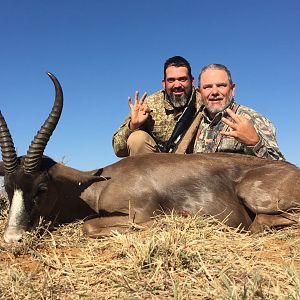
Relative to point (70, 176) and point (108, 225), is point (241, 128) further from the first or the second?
point (70, 176)

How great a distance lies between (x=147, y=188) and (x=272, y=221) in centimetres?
151

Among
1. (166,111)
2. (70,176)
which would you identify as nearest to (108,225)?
(70,176)

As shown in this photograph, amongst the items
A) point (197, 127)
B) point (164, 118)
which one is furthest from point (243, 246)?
point (164, 118)

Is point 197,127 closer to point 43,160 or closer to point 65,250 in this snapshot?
point 43,160

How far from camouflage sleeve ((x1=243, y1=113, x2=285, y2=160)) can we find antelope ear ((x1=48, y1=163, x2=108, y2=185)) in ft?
6.91

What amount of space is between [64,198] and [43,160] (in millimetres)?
571

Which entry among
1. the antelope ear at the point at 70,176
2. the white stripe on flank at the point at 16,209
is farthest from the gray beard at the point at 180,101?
the white stripe on flank at the point at 16,209

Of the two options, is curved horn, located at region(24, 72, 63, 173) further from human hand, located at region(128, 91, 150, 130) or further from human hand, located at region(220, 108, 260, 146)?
human hand, located at region(128, 91, 150, 130)

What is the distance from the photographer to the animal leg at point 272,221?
4.76 m

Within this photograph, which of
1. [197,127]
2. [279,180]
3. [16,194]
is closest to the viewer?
[16,194]

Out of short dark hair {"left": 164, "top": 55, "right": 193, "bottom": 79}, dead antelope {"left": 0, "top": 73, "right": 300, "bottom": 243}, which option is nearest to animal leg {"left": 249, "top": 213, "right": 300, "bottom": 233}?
dead antelope {"left": 0, "top": 73, "right": 300, "bottom": 243}

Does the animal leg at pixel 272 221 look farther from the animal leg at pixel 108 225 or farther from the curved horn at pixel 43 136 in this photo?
the curved horn at pixel 43 136

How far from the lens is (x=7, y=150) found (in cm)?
484

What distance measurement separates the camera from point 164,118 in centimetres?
784
